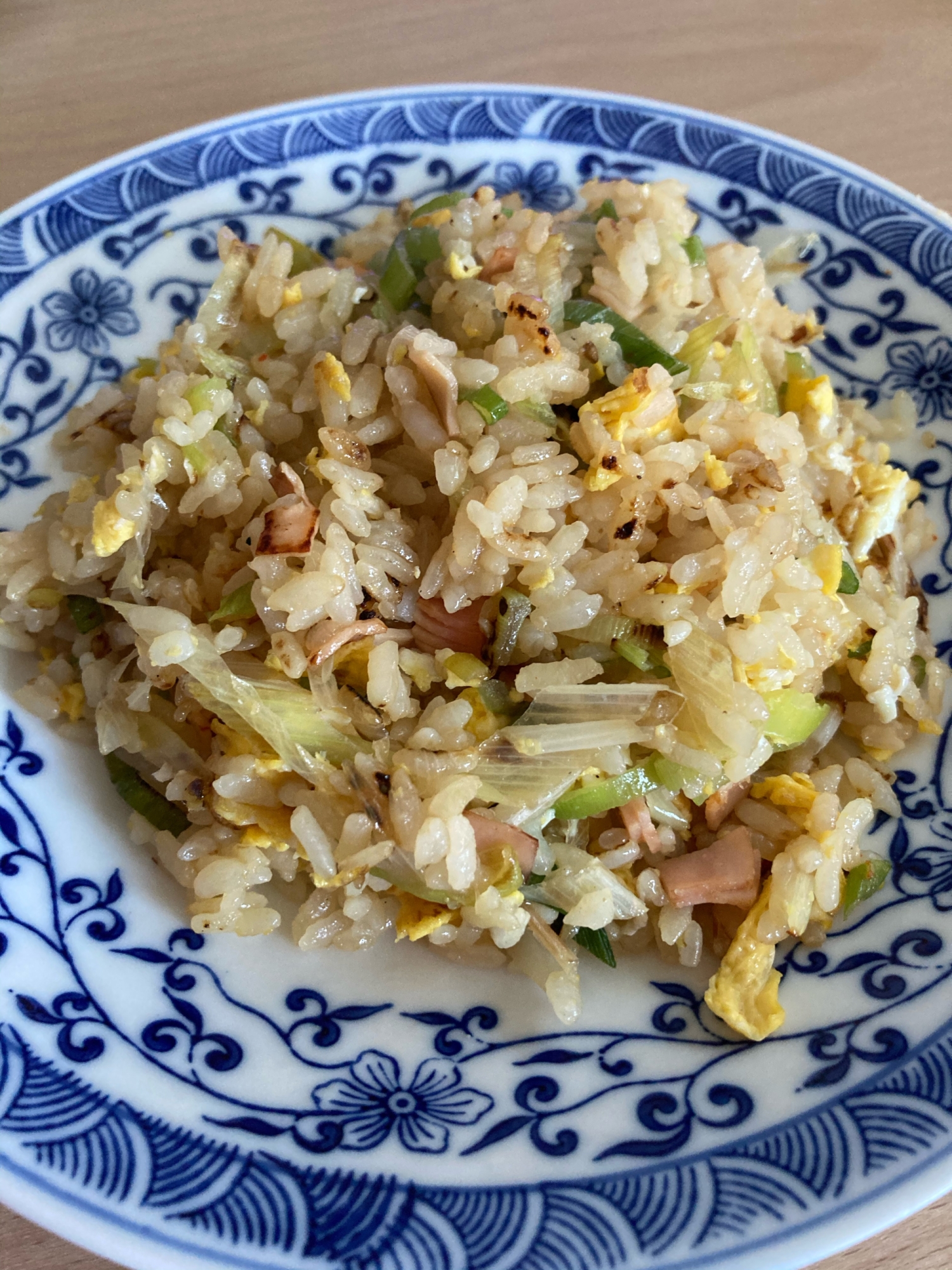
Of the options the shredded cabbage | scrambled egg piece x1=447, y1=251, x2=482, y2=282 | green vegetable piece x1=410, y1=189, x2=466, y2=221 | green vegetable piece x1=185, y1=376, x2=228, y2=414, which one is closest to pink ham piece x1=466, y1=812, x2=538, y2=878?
the shredded cabbage

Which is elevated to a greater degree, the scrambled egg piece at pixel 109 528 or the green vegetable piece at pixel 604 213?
the green vegetable piece at pixel 604 213

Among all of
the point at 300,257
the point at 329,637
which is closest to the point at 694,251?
the point at 300,257

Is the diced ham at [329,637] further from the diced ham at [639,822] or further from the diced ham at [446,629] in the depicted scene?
the diced ham at [639,822]

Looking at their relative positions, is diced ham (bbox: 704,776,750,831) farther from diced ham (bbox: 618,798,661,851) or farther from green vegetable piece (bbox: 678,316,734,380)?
green vegetable piece (bbox: 678,316,734,380)

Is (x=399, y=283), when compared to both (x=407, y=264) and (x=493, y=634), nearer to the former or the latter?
(x=407, y=264)

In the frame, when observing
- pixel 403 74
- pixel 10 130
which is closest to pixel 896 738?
pixel 403 74

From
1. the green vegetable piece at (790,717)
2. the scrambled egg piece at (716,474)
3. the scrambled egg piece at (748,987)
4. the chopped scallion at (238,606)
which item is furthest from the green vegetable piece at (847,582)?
the chopped scallion at (238,606)
